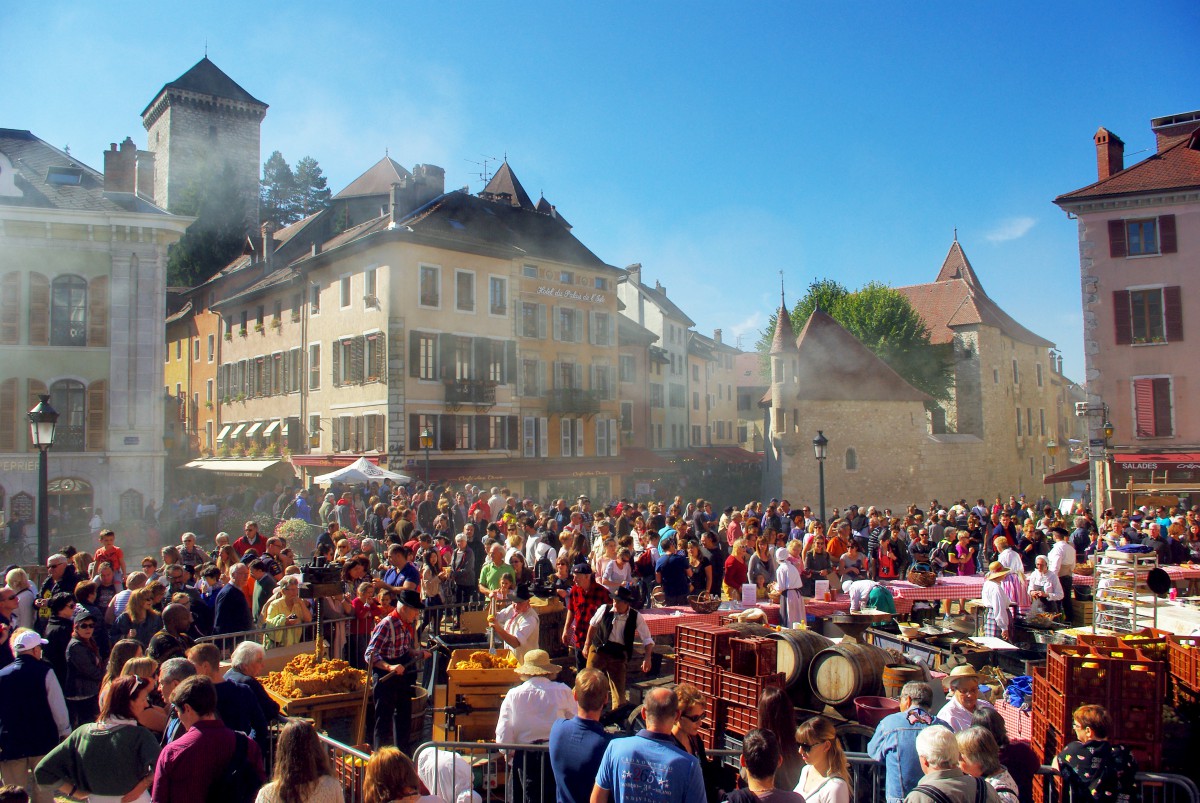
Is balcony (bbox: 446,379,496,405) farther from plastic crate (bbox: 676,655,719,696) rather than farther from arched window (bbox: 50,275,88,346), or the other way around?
plastic crate (bbox: 676,655,719,696)

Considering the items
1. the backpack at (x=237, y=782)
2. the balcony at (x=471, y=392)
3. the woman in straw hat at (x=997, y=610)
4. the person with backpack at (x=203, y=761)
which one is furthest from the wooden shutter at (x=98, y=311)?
the woman in straw hat at (x=997, y=610)

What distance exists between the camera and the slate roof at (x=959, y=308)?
168ft

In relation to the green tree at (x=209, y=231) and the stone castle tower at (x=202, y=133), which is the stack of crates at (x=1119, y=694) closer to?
the green tree at (x=209, y=231)

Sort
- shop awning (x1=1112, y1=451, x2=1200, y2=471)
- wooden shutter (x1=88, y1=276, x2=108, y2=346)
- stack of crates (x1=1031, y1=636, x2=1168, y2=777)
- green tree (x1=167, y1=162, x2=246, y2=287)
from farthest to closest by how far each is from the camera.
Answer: green tree (x1=167, y1=162, x2=246, y2=287) → shop awning (x1=1112, y1=451, x2=1200, y2=471) → wooden shutter (x1=88, y1=276, x2=108, y2=346) → stack of crates (x1=1031, y1=636, x2=1168, y2=777)

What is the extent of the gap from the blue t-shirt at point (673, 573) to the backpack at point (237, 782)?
25.8ft

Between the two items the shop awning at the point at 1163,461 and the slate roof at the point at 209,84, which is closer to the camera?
the shop awning at the point at 1163,461

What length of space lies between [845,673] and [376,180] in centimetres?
4425

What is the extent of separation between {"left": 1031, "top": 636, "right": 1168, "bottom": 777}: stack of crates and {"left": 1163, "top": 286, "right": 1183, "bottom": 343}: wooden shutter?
25.5 m

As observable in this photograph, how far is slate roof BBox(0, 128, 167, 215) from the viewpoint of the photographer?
944 inches

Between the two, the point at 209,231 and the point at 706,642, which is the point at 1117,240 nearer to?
the point at 706,642

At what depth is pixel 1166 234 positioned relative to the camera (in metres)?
28.0

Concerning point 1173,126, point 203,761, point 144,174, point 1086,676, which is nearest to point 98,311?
point 144,174

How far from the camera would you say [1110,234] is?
28734 millimetres

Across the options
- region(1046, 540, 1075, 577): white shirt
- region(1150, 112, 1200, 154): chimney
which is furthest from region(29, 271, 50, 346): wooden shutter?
region(1150, 112, 1200, 154): chimney
